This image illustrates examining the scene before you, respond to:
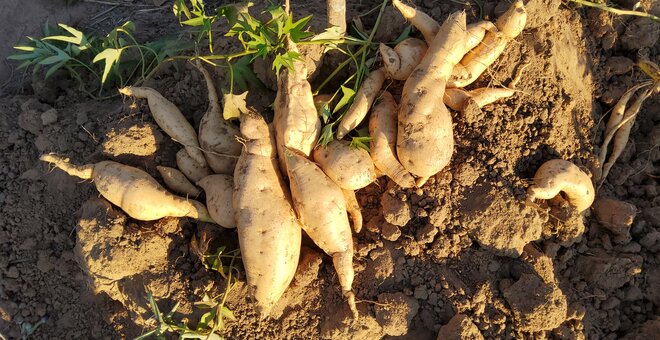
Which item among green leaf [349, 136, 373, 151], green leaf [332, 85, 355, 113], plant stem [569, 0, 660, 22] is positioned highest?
plant stem [569, 0, 660, 22]

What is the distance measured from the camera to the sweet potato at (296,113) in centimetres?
228

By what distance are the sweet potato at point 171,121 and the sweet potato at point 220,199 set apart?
174 mm

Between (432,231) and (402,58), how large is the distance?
920mm

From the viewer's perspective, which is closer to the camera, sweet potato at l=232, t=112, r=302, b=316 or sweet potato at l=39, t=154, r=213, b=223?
sweet potato at l=232, t=112, r=302, b=316

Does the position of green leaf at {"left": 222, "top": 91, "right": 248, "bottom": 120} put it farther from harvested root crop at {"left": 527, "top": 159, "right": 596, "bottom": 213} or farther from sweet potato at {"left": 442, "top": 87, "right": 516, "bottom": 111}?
harvested root crop at {"left": 527, "top": 159, "right": 596, "bottom": 213}

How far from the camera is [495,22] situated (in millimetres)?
2516

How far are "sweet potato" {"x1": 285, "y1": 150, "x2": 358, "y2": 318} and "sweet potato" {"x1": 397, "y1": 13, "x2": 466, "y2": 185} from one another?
0.41m

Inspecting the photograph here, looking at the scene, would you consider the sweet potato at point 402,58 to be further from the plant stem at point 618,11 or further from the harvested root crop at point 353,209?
the plant stem at point 618,11

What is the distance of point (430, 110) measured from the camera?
7.30ft

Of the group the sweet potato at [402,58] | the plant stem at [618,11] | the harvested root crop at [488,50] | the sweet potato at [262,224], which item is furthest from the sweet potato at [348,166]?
the plant stem at [618,11]

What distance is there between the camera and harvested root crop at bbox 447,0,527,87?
235 centimetres

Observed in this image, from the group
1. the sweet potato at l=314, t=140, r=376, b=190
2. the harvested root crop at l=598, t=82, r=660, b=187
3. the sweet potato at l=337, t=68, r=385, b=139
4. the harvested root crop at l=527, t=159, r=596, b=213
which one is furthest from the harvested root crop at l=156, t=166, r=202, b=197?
the harvested root crop at l=598, t=82, r=660, b=187

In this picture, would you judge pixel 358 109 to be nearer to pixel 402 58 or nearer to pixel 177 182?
pixel 402 58

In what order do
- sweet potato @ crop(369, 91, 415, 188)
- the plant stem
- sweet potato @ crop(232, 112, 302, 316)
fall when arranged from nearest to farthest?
sweet potato @ crop(232, 112, 302, 316)
sweet potato @ crop(369, 91, 415, 188)
the plant stem
